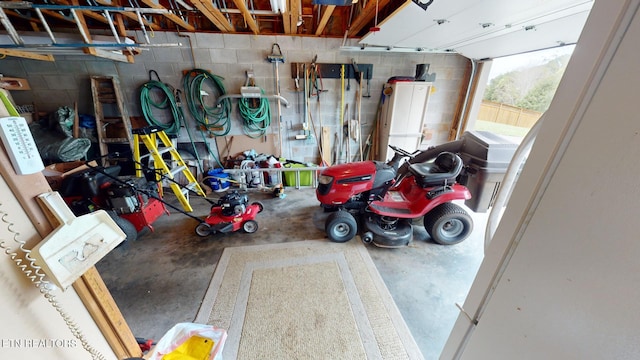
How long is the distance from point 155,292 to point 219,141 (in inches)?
93.7

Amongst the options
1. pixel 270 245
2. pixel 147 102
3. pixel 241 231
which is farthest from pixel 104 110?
pixel 270 245

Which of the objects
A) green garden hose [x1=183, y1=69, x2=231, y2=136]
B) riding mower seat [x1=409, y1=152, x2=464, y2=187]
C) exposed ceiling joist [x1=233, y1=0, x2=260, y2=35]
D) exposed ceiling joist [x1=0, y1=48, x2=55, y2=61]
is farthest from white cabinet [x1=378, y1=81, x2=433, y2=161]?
exposed ceiling joist [x1=0, y1=48, x2=55, y2=61]

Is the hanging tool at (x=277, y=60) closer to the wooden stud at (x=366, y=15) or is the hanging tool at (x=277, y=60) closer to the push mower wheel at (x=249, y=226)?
the wooden stud at (x=366, y=15)

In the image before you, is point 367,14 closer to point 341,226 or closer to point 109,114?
point 341,226

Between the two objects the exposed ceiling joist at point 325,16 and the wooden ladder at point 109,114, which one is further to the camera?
the wooden ladder at point 109,114

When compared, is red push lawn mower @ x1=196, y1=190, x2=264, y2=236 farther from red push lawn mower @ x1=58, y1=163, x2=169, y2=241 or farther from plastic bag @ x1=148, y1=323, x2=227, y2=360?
plastic bag @ x1=148, y1=323, x2=227, y2=360

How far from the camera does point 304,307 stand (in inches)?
60.7

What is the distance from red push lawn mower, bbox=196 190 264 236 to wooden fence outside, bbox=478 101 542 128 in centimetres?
505

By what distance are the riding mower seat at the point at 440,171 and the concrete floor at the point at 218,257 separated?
0.67 m

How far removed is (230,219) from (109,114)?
270 cm

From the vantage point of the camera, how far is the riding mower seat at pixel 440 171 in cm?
199

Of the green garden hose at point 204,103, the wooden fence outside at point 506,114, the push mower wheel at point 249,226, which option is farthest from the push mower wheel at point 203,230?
the wooden fence outside at point 506,114

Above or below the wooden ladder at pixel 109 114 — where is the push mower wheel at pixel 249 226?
below

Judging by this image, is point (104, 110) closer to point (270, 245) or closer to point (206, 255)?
point (206, 255)
